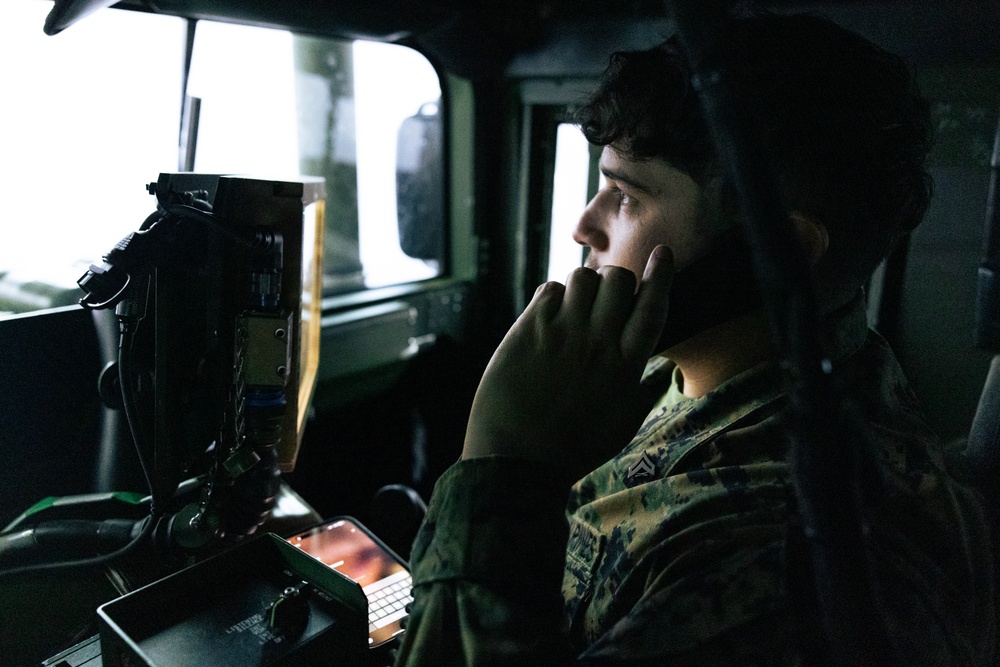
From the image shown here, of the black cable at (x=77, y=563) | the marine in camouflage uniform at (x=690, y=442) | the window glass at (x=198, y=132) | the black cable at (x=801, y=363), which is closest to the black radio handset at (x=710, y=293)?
the marine in camouflage uniform at (x=690, y=442)

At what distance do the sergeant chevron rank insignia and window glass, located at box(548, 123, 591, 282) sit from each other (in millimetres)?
1581

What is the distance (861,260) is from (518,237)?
1.89 m

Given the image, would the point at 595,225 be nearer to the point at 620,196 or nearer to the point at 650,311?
the point at 620,196

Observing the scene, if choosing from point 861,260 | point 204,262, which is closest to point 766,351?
point 861,260

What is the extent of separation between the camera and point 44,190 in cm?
169

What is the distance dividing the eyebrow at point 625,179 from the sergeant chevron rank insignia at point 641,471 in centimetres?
44

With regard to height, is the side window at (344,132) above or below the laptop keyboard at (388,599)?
above

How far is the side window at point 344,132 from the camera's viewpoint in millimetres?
2047

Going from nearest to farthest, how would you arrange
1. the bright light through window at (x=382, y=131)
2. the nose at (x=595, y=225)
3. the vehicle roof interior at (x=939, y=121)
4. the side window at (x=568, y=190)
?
1. the nose at (x=595, y=225)
2. the vehicle roof interior at (x=939, y=121)
3. the bright light through window at (x=382, y=131)
4. the side window at (x=568, y=190)

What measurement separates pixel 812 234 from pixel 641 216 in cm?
28

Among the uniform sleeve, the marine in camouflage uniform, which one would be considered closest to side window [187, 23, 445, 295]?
the marine in camouflage uniform

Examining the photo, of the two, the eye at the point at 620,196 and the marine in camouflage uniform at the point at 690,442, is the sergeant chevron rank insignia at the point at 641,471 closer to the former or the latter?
the marine in camouflage uniform at the point at 690,442

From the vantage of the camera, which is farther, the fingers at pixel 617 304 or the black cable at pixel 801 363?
the fingers at pixel 617 304

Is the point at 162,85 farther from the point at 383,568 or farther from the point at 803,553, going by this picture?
the point at 803,553
